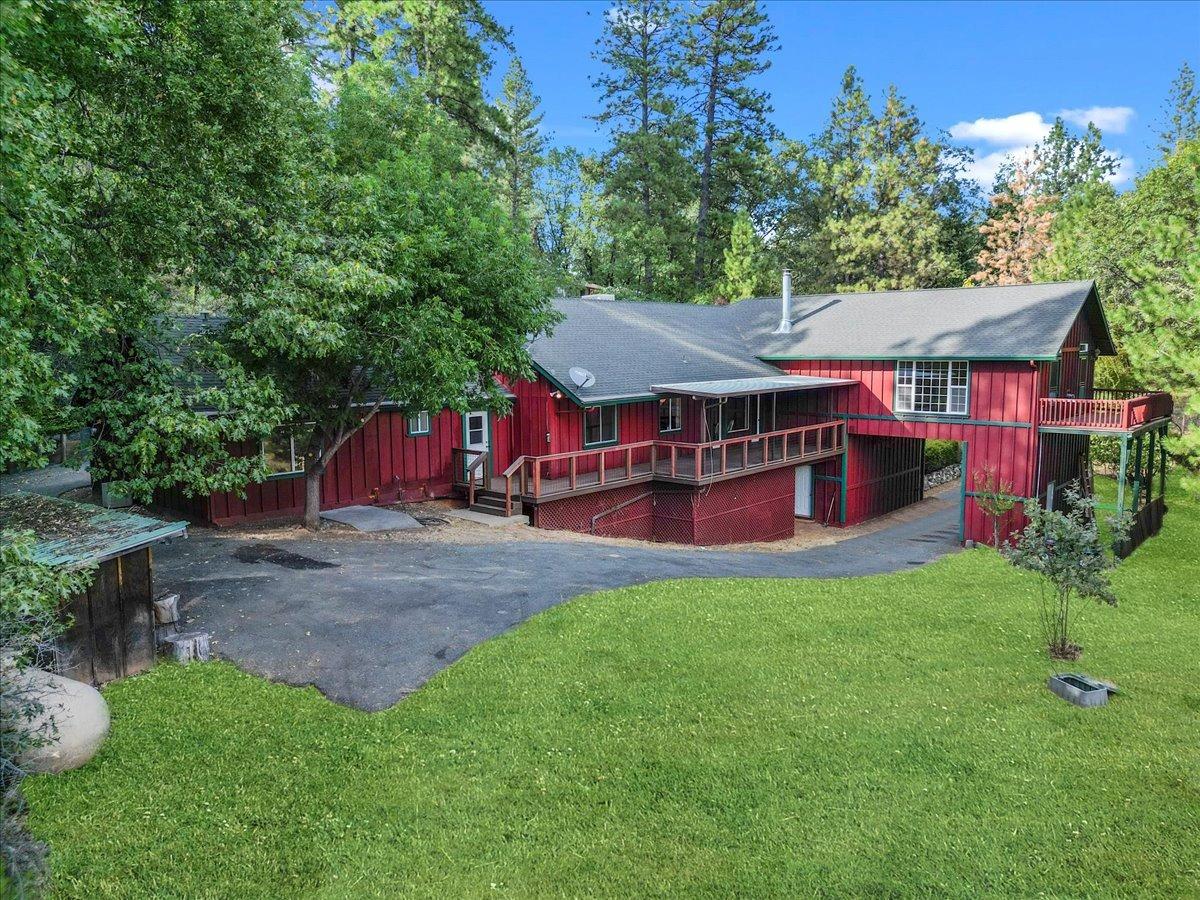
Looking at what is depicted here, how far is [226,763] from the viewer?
7258 millimetres

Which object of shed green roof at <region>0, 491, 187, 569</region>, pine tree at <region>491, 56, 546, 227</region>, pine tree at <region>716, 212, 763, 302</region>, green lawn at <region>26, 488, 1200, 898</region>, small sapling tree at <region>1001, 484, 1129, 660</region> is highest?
pine tree at <region>491, 56, 546, 227</region>

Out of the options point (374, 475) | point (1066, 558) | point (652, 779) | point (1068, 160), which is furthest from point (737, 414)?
point (1068, 160)

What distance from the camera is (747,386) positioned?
2220cm

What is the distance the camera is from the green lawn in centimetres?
595

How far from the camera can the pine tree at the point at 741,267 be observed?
40.8m

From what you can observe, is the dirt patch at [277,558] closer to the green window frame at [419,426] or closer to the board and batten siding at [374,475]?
the board and batten siding at [374,475]

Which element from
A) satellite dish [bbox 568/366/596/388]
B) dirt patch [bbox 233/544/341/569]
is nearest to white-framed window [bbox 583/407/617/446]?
satellite dish [bbox 568/366/596/388]

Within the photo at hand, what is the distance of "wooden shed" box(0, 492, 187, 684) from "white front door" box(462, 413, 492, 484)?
A: 11.5 metres

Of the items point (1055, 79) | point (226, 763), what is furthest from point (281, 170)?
point (1055, 79)

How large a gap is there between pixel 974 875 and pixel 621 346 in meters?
19.1

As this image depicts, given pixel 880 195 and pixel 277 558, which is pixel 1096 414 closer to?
pixel 277 558

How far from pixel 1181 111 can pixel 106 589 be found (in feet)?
190

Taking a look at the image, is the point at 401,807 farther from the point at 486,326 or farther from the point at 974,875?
the point at 486,326

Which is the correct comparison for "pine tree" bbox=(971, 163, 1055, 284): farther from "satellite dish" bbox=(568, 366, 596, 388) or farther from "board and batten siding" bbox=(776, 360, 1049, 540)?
"satellite dish" bbox=(568, 366, 596, 388)
